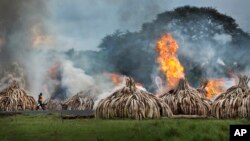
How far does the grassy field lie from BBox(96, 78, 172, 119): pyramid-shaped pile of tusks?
0.50 metres

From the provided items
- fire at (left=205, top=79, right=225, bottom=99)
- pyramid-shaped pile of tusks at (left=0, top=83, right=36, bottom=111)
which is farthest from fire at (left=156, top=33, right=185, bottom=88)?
pyramid-shaped pile of tusks at (left=0, top=83, right=36, bottom=111)

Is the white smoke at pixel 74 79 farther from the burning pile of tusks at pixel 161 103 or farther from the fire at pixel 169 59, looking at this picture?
the fire at pixel 169 59

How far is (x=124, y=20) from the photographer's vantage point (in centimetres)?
2150

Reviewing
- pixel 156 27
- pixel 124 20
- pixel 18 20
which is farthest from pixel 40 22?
pixel 156 27

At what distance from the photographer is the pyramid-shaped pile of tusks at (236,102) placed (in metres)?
18.0

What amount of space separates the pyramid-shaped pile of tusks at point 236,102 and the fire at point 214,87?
468 centimetres

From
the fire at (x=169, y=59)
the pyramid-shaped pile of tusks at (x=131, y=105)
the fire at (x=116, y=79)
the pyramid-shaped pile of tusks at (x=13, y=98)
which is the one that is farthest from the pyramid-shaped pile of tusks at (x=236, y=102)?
the pyramid-shaped pile of tusks at (x=13, y=98)

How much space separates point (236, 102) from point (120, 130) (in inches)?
134

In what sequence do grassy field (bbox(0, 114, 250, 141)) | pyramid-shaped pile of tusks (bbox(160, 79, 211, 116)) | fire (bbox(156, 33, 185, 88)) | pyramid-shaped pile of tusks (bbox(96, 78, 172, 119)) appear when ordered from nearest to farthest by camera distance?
grassy field (bbox(0, 114, 250, 141))
pyramid-shaped pile of tusks (bbox(96, 78, 172, 119))
pyramid-shaped pile of tusks (bbox(160, 79, 211, 116))
fire (bbox(156, 33, 185, 88))

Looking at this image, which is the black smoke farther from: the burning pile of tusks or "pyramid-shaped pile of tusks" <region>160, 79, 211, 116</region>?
"pyramid-shaped pile of tusks" <region>160, 79, 211, 116</region>

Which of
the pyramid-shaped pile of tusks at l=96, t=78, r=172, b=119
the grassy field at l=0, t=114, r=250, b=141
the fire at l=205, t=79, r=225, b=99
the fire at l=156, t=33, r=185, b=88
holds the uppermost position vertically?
the fire at l=156, t=33, r=185, b=88

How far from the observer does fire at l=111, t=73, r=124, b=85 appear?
21844 millimetres

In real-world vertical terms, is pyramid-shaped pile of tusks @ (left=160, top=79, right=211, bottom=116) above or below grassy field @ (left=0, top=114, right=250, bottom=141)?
above

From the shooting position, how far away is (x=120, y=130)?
16578 millimetres
